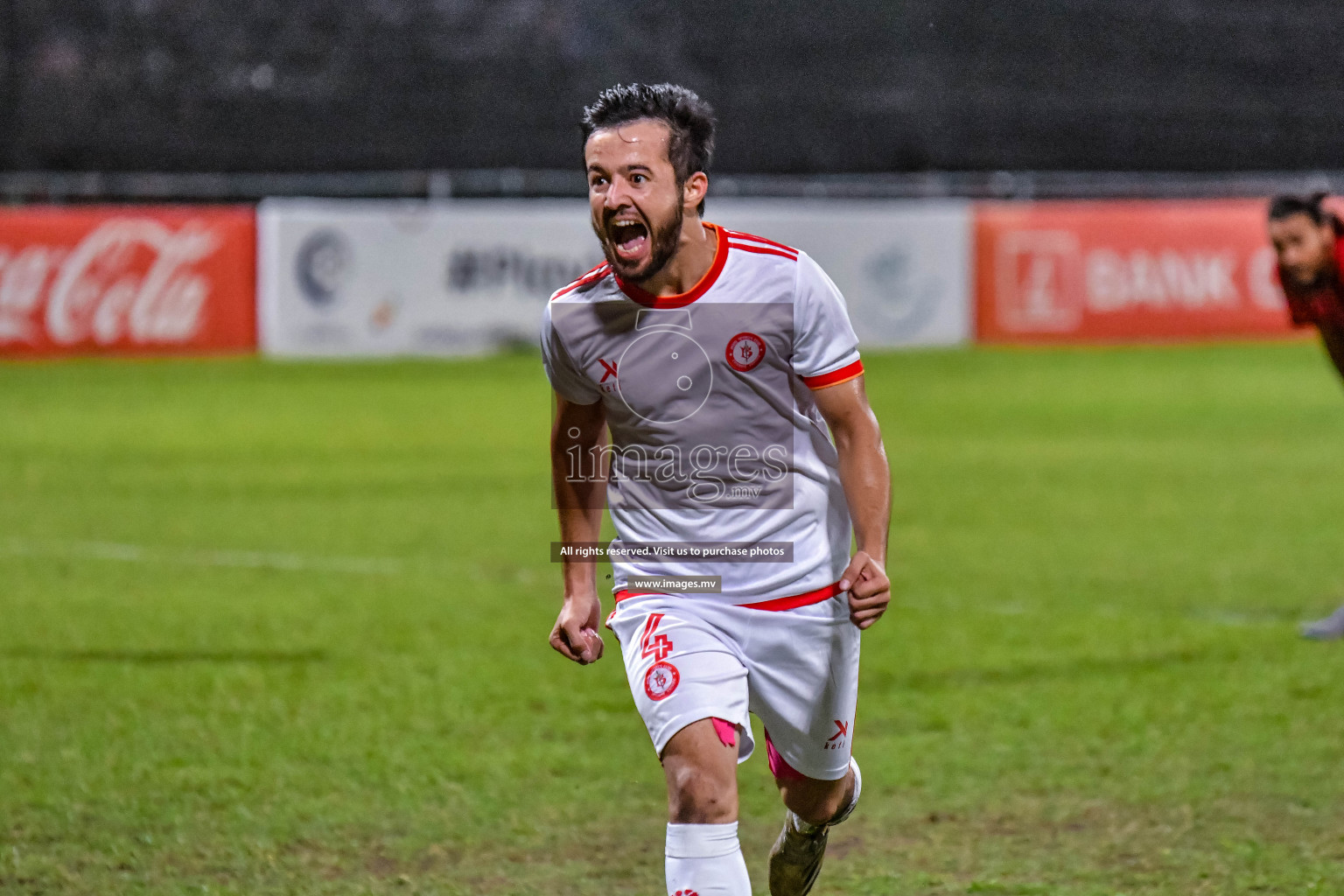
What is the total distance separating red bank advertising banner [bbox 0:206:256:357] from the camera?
20031mm

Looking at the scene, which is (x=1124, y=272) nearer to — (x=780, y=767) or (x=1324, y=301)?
(x=1324, y=301)

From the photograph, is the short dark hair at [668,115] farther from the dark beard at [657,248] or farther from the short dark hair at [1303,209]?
the short dark hair at [1303,209]

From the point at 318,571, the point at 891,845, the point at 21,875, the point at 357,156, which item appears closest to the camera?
the point at 21,875

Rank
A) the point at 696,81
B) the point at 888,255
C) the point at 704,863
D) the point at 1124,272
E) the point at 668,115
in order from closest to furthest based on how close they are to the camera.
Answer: the point at 704,863 < the point at 668,115 < the point at 888,255 < the point at 1124,272 < the point at 696,81

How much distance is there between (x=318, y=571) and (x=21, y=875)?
17.0 feet

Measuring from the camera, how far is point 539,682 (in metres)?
7.36

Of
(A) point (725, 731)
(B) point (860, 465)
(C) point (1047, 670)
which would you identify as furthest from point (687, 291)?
(C) point (1047, 670)

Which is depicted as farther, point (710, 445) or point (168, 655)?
point (168, 655)

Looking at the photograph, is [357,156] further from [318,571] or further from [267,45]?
[318,571]

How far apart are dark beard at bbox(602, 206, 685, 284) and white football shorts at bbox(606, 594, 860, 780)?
2.22 ft

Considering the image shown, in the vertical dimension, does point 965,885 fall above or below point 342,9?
below

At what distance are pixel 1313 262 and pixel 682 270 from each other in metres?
4.83

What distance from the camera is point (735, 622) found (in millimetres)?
3803

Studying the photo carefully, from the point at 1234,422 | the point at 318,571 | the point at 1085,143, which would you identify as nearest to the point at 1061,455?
the point at 1234,422
